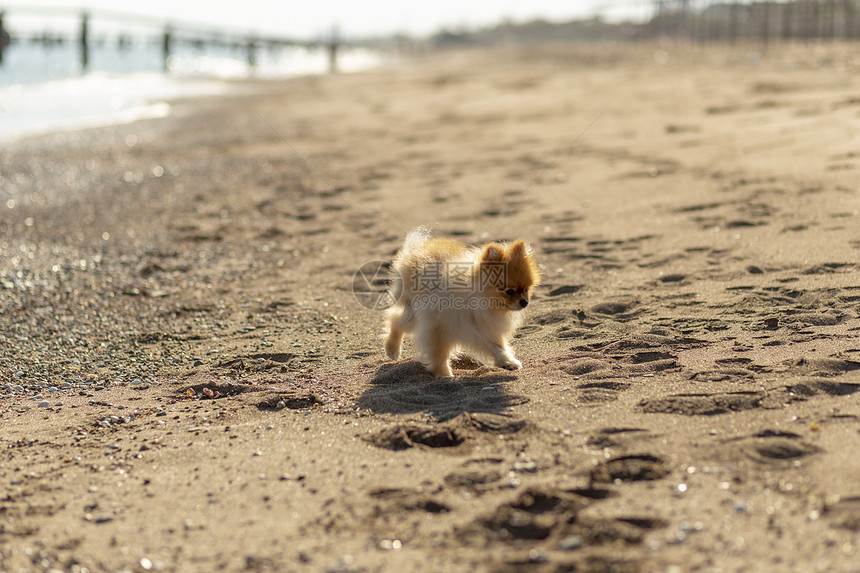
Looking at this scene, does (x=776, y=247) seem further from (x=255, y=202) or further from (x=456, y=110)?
(x=456, y=110)

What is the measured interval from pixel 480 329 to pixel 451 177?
5.35m

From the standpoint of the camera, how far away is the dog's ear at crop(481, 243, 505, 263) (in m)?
4.17

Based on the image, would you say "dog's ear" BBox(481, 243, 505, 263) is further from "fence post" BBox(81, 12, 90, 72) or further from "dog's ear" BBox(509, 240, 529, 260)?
"fence post" BBox(81, 12, 90, 72)

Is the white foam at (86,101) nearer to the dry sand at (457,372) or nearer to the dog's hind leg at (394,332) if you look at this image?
the dry sand at (457,372)

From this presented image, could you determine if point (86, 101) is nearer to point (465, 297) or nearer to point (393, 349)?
point (393, 349)

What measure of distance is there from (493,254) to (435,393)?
2.59 ft

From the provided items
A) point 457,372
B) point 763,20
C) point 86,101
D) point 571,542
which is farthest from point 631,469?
point 763,20

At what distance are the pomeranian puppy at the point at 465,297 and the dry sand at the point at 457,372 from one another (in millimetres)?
189

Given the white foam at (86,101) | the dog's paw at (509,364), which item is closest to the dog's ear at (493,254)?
the dog's paw at (509,364)

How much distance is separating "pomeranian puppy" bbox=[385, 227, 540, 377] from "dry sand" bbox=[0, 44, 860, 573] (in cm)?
19

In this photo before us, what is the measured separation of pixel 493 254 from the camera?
418 centimetres

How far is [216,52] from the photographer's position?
89.9 m

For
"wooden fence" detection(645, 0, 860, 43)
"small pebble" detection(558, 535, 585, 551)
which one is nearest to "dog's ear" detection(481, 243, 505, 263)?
"small pebble" detection(558, 535, 585, 551)

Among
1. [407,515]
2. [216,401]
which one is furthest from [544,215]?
[407,515]
